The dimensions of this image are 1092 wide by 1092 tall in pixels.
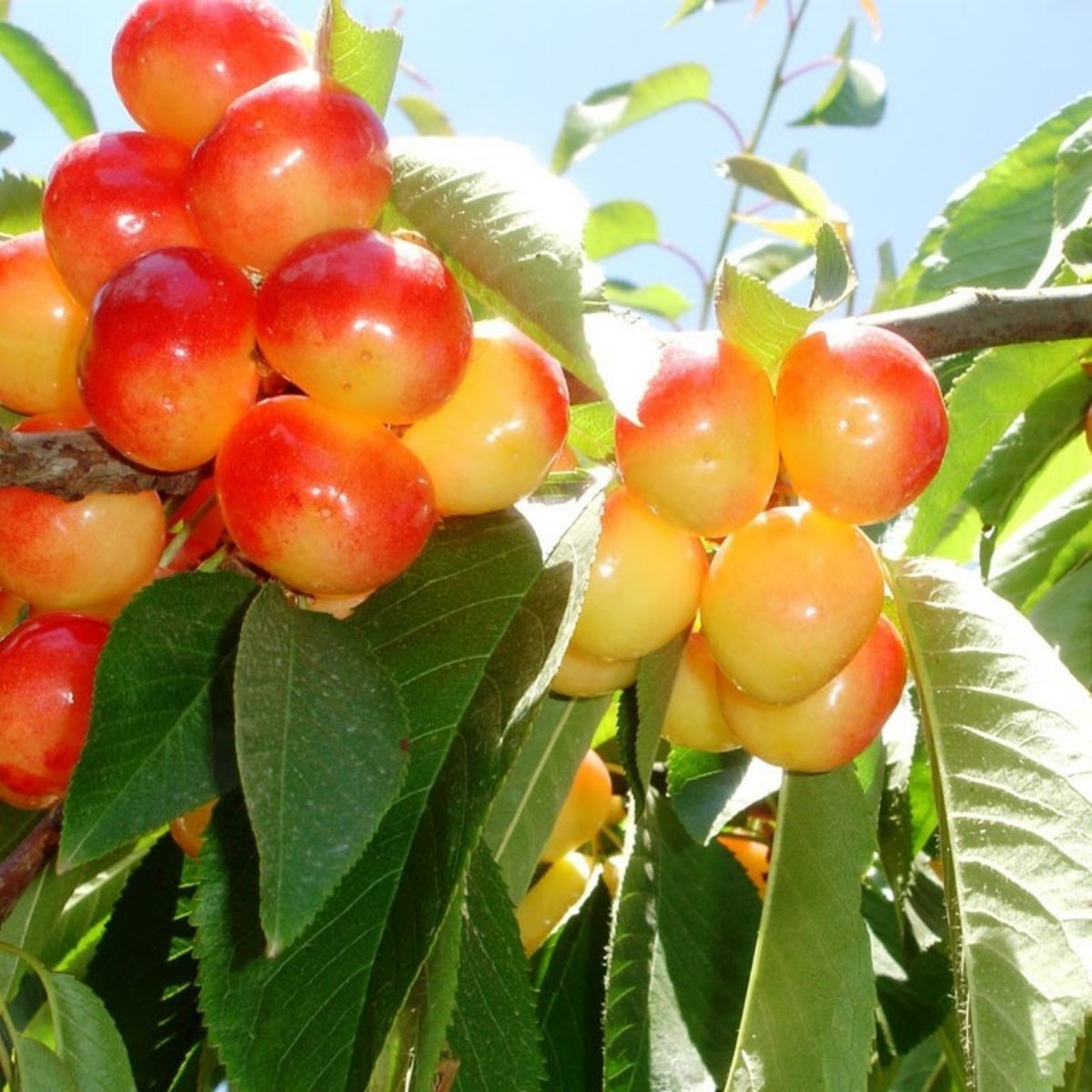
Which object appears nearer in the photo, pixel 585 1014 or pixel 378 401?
pixel 378 401

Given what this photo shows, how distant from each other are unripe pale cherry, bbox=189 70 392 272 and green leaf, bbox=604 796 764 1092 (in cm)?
63

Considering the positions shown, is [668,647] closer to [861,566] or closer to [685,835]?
[861,566]

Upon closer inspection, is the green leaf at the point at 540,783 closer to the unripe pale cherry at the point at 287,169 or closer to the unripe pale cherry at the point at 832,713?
the unripe pale cherry at the point at 832,713

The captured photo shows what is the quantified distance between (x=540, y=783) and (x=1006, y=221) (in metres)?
0.87

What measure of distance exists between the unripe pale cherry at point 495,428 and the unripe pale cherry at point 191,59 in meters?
0.22

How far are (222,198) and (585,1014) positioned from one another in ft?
2.71

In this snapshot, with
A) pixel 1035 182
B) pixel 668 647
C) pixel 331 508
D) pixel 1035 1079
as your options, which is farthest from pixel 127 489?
pixel 1035 182

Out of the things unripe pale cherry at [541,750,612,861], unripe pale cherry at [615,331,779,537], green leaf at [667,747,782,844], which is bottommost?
unripe pale cherry at [541,750,612,861]

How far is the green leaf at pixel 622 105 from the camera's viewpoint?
2609mm

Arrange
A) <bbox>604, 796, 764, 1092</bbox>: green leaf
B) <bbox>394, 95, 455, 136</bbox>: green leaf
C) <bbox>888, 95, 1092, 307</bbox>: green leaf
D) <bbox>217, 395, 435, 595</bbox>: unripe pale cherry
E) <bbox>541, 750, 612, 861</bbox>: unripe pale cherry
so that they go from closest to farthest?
1. <bbox>217, 395, 435, 595</bbox>: unripe pale cherry
2. <bbox>604, 796, 764, 1092</bbox>: green leaf
3. <bbox>541, 750, 612, 861</bbox>: unripe pale cherry
4. <bbox>888, 95, 1092, 307</bbox>: green leaf
5. <bbox>394, 95, 455, 136</bbox>: green leaf

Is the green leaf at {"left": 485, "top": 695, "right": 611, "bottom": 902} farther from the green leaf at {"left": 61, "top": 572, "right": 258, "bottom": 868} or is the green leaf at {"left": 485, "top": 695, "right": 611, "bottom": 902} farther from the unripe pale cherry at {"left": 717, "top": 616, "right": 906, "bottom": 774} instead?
the green leaf at {"left": 61, "top": 572, "right": 258, "bottom": 868}

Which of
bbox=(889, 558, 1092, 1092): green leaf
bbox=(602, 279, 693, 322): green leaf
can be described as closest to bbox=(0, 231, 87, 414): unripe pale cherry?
bbox=(889, 558, 1092, 1092): green leaf

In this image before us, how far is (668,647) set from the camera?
95cm

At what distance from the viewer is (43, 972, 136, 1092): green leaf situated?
96 centimetres
